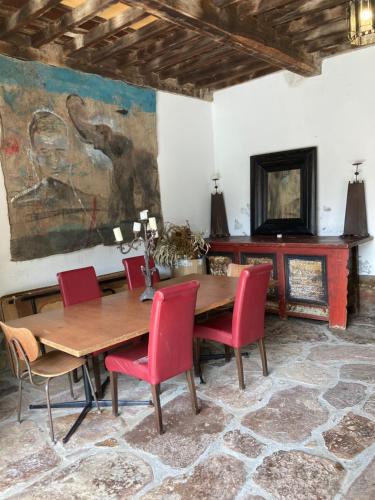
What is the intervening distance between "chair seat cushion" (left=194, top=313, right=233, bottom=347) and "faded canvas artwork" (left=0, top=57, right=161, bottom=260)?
1.78 meters

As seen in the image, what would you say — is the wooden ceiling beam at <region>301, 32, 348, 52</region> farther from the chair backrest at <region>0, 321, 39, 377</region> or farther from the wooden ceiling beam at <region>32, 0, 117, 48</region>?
the chair backrest at <region>0, 321, 39, 377</region>

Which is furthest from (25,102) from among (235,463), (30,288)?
(235,463)

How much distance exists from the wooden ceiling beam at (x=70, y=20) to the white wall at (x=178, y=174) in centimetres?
177

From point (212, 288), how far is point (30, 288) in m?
1.83

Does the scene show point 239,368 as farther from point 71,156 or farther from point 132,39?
point 132,39

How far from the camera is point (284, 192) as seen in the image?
5109 mm

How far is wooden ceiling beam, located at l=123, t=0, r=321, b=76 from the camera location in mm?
2855

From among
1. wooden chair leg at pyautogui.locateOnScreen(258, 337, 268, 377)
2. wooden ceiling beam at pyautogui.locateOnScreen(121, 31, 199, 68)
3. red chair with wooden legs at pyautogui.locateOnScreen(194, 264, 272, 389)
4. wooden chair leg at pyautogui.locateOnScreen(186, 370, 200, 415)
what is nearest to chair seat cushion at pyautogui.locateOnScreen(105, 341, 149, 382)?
wooden chair leg at pyautogui.locateOnScreen(186, 370, 200, 415)

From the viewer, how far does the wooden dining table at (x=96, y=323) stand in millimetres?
2309

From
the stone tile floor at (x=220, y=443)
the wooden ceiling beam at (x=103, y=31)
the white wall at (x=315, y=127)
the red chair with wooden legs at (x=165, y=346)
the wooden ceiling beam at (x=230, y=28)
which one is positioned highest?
the wooden ceiling beam at (x=103, y=31)

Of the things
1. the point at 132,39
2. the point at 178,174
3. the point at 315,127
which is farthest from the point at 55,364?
the point at 315,127

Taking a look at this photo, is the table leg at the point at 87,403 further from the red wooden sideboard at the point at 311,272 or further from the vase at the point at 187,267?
the red wooden sideboard at the point at 311,272

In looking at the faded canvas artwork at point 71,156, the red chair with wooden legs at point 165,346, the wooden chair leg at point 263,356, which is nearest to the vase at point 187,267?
the faded canvas artwork at point 71,156

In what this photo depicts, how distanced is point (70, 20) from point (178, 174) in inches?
96.8
